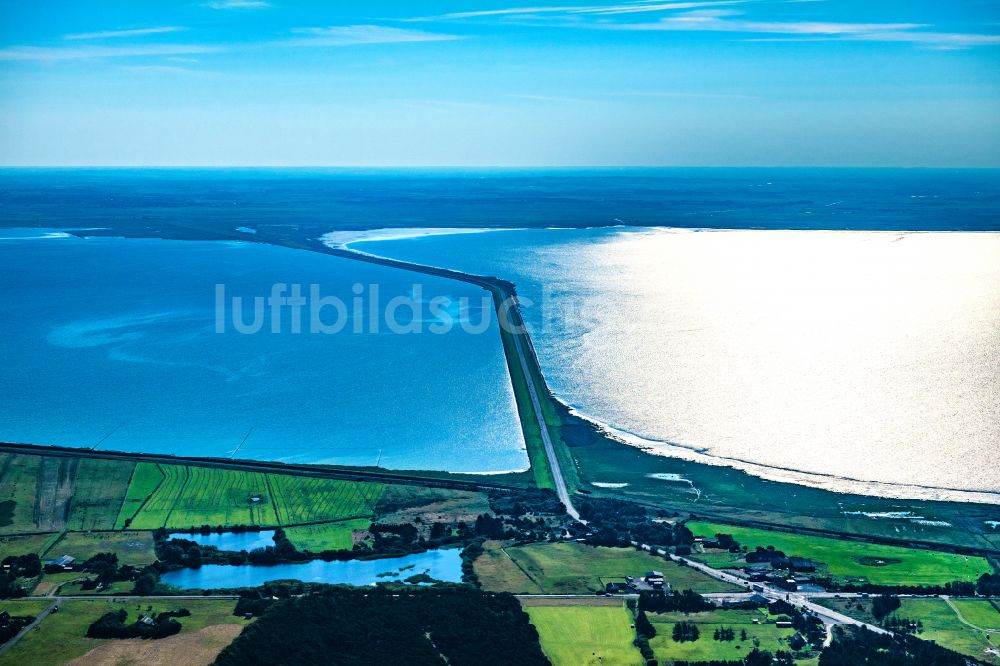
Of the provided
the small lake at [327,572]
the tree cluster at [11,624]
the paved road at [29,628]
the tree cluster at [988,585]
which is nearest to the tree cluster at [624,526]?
the small lake at [327,572]

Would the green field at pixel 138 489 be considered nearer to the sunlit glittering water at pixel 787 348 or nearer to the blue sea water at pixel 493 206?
the sunlit glittering water at pixel 787 348

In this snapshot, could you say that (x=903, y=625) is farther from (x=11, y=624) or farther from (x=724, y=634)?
(x=11, y=624)

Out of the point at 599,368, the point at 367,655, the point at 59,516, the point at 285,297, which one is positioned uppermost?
the point at 285,297

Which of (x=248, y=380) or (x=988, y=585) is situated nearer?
(x=988, y=585)

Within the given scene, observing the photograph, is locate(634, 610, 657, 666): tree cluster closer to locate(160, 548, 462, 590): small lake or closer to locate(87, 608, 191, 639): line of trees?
locate(160, 548, 462, 590): small lake

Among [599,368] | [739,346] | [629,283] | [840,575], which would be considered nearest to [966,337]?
[739,346]

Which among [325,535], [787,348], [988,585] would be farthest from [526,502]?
[787,348]

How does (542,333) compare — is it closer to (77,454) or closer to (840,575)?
(77,454)
